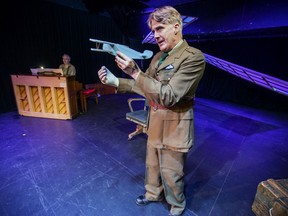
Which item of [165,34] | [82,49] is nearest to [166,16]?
[165,34]

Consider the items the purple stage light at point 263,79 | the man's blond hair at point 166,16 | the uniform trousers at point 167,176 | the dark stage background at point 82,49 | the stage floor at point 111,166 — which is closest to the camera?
the man's blond hair at point 166,16

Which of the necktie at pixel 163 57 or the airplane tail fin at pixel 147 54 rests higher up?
the airplane tail fin at pixel 147 54

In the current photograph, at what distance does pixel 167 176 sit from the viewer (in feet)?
3.93

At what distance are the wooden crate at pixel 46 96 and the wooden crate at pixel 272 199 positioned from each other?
3270 mm

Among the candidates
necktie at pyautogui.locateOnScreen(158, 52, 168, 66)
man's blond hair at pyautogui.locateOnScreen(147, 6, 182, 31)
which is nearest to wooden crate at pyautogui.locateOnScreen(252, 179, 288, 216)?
necktie at pyautogui.locateOnScreen(158, 52, 168, 66)

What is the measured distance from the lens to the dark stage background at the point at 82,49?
3906mm

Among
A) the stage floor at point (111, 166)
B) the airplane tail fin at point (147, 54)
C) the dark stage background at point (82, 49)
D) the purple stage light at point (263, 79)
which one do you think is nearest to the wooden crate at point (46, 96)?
the stage floor at point (111, 166)

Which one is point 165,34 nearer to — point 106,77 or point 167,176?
point 106,77

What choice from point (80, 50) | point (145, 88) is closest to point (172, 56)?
point (145, 88)

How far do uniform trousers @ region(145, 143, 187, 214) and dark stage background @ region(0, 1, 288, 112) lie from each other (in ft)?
11.8

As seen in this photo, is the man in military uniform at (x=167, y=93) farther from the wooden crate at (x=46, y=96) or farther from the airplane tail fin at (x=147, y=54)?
the wooden crate at (x=46, y=96)

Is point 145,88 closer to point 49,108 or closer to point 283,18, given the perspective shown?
point 49,108

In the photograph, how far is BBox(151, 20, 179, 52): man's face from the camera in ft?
2.95

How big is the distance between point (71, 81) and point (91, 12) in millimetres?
3342
